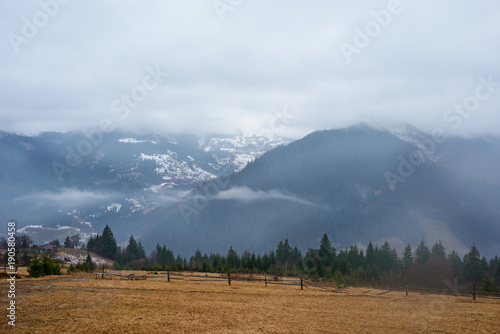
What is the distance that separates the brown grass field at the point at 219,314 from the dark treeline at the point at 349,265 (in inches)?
1237

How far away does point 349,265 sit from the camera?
8031cm

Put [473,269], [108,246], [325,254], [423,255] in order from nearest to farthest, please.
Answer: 1. [325,254]
2. [473,269]
3. [423,255]
4. [108,246]

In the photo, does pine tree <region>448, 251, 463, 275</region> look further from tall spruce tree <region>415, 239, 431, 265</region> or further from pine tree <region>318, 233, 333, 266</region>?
pine tree <region>318, 233, 333, 266</region>

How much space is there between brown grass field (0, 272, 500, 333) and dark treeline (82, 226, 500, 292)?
31.4 meters

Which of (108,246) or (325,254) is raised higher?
(108,246)

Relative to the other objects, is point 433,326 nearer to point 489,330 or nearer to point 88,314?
point 489,330

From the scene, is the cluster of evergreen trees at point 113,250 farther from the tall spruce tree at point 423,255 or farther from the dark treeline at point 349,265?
the tall spruce tree at point 423,255

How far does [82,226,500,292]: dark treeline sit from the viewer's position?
242ft

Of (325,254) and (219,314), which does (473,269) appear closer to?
(325,254)

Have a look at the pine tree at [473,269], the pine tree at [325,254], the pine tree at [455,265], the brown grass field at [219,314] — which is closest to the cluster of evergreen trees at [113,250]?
the pine tree at [325,254]

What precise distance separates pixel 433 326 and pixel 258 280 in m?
28.3

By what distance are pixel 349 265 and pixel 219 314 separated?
64721mm

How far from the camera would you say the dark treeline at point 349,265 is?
73.7 meters

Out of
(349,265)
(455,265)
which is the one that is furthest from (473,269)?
(349,265)
